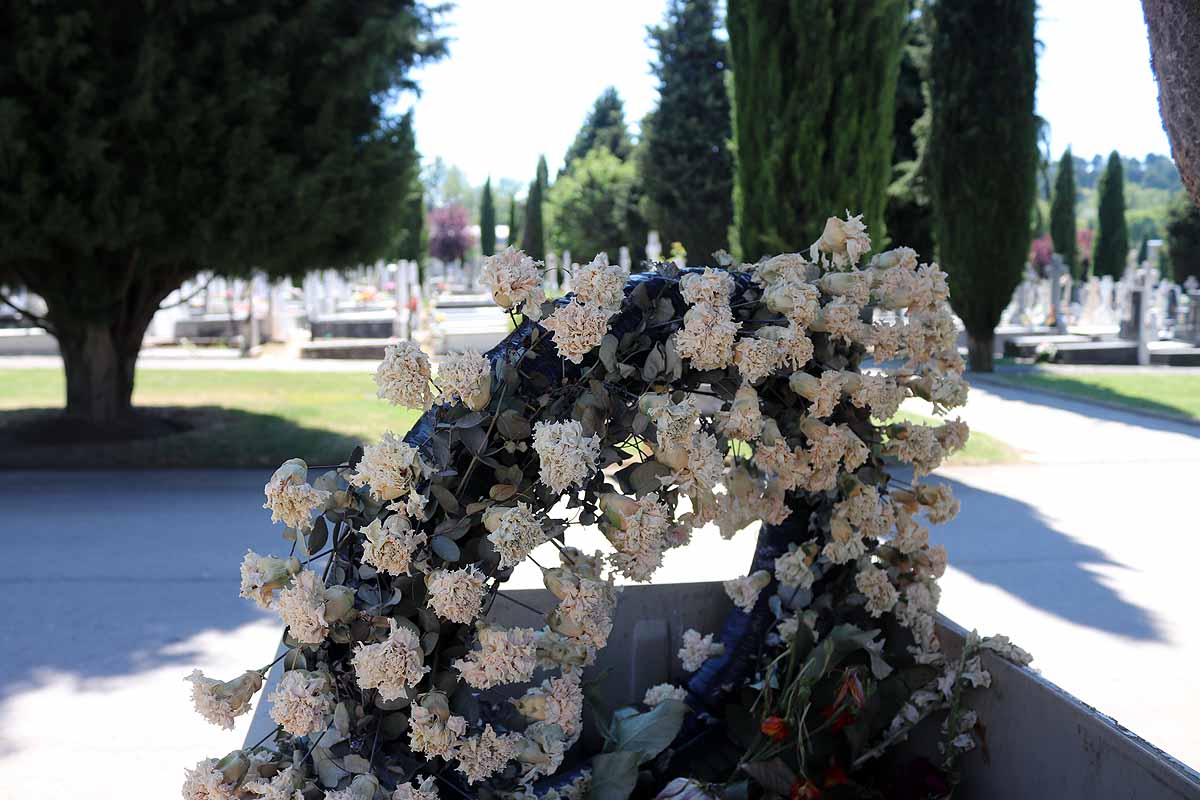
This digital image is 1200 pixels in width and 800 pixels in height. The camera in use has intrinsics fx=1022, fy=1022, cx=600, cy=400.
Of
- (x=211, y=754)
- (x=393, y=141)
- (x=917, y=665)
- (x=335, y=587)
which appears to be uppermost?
(x=393, y=141)

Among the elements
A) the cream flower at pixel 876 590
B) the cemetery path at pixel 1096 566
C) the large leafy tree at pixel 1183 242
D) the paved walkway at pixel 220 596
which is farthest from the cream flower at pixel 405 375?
the large leafy tree at pixel 1183 242

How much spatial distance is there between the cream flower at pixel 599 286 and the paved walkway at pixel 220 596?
7.08ft

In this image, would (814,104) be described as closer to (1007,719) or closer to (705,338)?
(1007,719)

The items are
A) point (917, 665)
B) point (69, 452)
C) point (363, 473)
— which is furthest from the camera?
point (69, 452)

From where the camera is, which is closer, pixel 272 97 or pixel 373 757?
pixel 373 757

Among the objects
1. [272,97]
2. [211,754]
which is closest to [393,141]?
[272,97]

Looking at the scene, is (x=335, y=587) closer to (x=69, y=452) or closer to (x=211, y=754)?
(x=211, y=754)

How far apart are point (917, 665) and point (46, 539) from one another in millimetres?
5213

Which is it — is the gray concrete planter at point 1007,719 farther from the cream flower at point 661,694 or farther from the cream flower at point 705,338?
the cream flower at point 705,338

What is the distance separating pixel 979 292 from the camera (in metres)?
15.0

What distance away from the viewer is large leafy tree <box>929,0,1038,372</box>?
1437cm

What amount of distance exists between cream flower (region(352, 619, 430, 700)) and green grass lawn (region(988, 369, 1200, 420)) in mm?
10666

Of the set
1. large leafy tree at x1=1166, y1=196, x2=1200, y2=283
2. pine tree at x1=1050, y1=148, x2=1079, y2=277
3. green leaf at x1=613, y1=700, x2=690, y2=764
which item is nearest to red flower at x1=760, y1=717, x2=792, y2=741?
green leaf at x1=613, y1=700, x2=690, y2=764

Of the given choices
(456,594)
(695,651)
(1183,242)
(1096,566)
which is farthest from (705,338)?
(1183,242)
